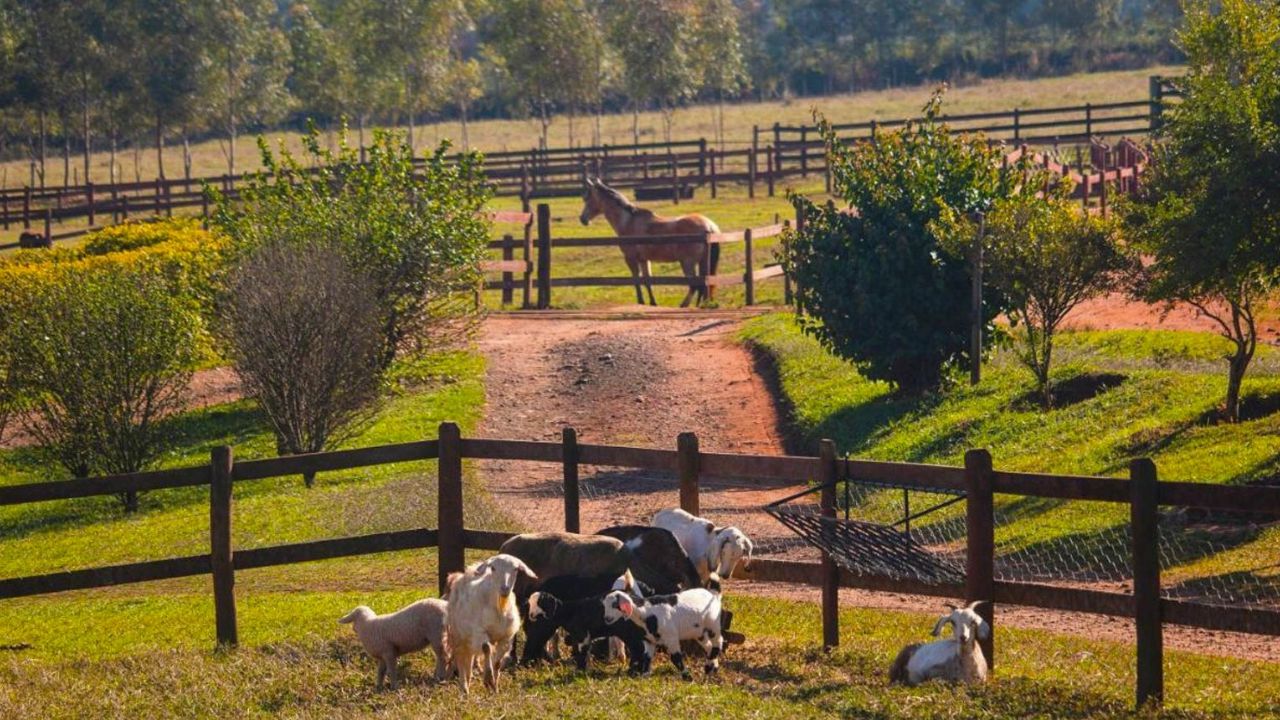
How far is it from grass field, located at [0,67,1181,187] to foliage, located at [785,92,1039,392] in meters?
51.7

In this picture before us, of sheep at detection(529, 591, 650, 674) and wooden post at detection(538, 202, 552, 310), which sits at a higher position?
wooden post at detection(538, 202, 552, 310)

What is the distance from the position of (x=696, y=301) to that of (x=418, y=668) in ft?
78.2

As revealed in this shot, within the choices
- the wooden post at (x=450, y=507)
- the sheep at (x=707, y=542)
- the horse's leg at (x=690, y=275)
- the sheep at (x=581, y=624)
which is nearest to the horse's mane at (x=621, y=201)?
the horse's leg at (x=690, y=275)

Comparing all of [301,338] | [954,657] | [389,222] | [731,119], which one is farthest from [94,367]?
[731,119]

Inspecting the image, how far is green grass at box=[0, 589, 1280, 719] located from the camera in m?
9.69

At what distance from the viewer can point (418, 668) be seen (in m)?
11.1

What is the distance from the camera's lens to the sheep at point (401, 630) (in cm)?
1050

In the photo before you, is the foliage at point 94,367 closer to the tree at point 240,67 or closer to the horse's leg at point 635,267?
the horse's leg at point 635,267

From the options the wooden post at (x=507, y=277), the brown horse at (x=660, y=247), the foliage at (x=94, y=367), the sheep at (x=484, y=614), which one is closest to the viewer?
the sheep at (x=484, y=614)

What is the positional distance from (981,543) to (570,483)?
351 centimetres

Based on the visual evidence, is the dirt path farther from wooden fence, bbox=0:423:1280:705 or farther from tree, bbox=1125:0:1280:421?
tree, bbox=1125:0:1280:421

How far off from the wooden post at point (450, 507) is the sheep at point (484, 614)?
89.3 inches

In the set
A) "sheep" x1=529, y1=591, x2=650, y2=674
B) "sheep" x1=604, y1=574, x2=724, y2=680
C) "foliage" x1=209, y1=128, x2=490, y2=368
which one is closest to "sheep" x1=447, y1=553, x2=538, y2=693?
"sheep" x1=529, y1=591, x2=650, y2=674

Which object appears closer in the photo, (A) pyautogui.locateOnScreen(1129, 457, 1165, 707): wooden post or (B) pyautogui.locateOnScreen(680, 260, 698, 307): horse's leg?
(A) pyautogui.locateOnScreen(1129, 457, 1165, 707): wooden post
